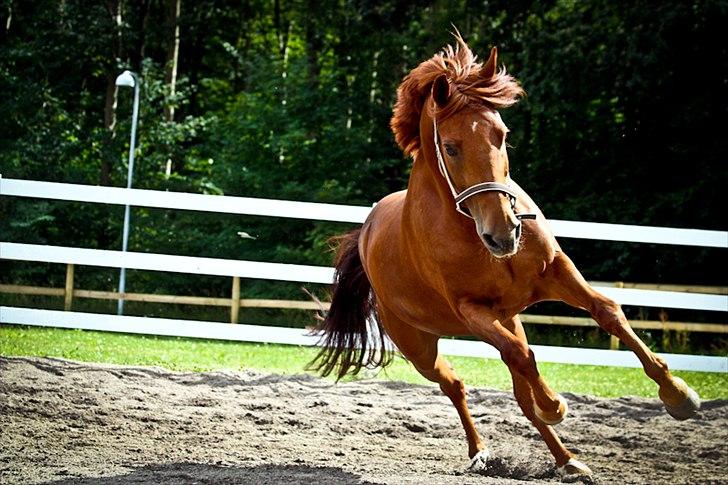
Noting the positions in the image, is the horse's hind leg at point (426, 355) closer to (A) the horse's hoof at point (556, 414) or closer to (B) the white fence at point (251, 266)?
(A) the horse's hoof at point (556, 414)

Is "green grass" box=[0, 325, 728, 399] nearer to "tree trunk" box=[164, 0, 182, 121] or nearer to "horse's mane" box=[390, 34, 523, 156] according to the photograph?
"horse's mane" box=[390, 34, 523, 156]

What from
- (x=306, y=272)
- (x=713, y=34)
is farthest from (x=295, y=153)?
(x=306, y=272)

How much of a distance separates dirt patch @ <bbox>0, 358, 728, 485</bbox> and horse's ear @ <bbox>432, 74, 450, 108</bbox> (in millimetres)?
1782

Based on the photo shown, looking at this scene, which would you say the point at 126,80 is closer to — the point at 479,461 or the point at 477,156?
the point at 479,461

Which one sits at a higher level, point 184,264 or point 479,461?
point 184,264

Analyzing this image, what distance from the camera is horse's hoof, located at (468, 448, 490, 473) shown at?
16.9ft

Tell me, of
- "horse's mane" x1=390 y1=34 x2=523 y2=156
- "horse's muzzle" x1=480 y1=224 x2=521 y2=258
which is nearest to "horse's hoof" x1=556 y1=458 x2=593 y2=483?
"horse's muzzle" x1=480 y1=224 x2=521 y2=258

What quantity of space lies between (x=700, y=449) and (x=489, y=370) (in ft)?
10.8

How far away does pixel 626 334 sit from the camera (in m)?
4.28

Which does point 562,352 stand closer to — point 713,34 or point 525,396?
point 525,396

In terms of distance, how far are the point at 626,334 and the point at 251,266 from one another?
4882 mm

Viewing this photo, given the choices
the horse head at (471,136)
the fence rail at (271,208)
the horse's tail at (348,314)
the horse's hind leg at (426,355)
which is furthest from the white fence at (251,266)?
the horse head at (471,136)

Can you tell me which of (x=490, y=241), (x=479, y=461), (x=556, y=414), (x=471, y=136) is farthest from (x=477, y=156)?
(x=479, y=461)

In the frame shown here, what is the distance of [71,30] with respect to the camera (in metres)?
19.3
